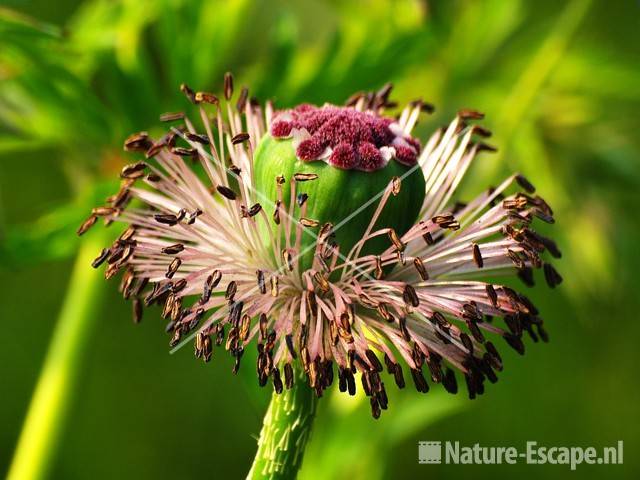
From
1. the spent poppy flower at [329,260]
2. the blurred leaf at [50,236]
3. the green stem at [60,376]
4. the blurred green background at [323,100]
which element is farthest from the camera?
the blurred green background at [323,100]

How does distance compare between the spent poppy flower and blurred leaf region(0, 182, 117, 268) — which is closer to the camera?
the spent poppy flower

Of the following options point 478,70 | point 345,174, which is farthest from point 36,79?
point 478,70

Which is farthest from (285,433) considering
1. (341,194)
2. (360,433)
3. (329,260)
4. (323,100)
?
(323,100)

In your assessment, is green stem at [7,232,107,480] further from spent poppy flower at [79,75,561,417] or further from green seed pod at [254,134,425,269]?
green seed pod at [254,134,425,269]

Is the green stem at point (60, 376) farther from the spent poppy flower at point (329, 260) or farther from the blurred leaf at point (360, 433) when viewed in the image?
the spent poppy flower at point (329, 260)

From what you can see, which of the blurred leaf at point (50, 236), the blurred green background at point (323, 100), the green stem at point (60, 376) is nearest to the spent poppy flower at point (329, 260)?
the blurred green background at point (323, 100)

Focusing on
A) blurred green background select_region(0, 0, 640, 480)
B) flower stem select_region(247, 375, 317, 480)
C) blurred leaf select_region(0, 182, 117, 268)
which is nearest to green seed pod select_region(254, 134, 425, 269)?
flower stem select_region(247, 375, 317, 480)

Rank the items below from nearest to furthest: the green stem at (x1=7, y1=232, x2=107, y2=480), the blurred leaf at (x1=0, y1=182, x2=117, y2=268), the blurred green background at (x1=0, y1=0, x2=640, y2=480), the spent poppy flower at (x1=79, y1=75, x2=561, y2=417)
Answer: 1. the spent poppy flower at (x1=79, y1=75, x2=561, y2=417)
2. the blurred leaf at (x1=0, y1=182, x2=117, y2=268)
3. the green stem at (x1=7, y1=232, x2=107, y2=480)
4. the blurred green background at (x1=0, y1=0, x2=640, y2=480)
